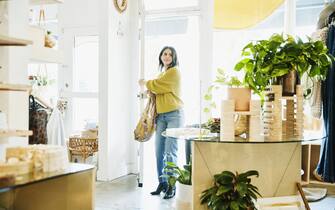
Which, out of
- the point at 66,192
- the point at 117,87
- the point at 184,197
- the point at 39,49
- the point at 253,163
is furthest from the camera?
the point at 117,87

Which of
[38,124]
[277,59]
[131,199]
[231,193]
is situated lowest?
[131,199]

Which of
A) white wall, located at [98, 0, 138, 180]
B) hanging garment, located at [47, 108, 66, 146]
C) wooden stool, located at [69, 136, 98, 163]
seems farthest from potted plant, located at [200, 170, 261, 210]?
wooden stool, located at [69, 136, 98, 163]

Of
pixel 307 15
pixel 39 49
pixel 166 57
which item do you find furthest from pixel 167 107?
pixel 307 15

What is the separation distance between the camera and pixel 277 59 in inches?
92.0

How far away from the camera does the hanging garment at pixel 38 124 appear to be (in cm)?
381

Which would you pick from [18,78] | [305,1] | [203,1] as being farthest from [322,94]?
[18,78]

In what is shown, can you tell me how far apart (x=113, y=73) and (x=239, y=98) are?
2.66m

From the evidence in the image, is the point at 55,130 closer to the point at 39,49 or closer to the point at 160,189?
the point at 160,189

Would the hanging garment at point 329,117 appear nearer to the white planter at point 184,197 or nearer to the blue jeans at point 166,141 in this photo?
the blue jeans at point 166,141

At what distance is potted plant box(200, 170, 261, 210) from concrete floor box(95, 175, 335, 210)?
125 cm

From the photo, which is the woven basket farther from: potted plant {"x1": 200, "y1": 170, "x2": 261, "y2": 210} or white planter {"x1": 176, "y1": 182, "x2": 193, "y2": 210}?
white planter {"x1": 176, "y1": 182, "x2": 193, "y2": 210}

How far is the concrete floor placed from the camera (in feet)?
11.9

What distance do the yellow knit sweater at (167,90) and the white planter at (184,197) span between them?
141 cm

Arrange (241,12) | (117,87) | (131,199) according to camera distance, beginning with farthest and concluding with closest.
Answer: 1. (117,87)
2. (241,12)
3. (131,199)
